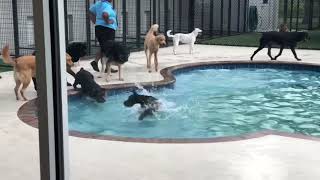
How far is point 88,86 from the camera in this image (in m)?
5.34

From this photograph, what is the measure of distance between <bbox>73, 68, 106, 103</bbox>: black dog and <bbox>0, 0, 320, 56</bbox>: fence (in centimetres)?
54

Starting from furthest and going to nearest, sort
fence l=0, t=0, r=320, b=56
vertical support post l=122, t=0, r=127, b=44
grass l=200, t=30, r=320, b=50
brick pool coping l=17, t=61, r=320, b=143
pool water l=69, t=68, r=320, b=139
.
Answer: grass l=200, t=30, r=320, b=50 < vertical support post l=122, t=0, r=127, b=44 < fence l=0, t=0, r=320, b=56 < pool water l=69, t=68, r=320, b=139 < brick pool coping l=17, t=61, r=320, b=143

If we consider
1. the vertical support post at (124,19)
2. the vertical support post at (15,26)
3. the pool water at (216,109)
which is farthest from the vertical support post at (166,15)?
the vertical support post at (15,26)

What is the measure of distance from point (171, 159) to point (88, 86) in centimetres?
246

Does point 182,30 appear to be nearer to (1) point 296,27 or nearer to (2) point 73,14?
(1) point 296,27

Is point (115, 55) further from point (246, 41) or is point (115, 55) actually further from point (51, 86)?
point (246, 41)

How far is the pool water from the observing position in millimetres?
4516

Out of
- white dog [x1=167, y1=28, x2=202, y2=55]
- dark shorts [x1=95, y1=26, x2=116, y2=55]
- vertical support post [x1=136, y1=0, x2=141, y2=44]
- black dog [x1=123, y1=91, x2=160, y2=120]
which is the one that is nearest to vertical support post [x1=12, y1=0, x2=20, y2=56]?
dark shorts [x1=95, y1=26, x2=116, y2=55]

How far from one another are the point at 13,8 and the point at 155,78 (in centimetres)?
254

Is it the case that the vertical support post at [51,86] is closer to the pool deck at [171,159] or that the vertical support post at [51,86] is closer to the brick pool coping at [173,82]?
the brick pool coping at [173,82]

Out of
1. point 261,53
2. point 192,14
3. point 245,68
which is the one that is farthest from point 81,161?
point 192,14

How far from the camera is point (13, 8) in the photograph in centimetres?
760

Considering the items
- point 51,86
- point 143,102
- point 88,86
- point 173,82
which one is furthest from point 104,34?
point 51,86

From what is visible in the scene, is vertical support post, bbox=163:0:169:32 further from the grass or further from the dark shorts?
the dark shorts
